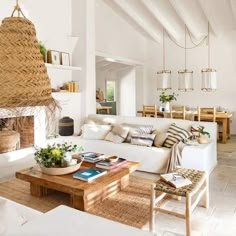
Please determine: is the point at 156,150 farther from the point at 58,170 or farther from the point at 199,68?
the point at 199,68

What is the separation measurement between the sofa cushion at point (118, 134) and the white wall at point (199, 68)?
4.08m

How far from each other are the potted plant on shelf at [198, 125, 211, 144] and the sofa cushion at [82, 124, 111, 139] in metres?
1.62

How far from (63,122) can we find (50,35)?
1.76 metres

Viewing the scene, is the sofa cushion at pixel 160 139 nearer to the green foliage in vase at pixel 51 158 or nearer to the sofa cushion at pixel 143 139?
the sofa cushion at pixel 143 139

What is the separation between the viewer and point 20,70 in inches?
34.8

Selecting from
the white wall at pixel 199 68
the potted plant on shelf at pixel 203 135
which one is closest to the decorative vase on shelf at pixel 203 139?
the potted plant on shelf at pixel 203 135

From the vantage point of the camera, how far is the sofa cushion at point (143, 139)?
445cm

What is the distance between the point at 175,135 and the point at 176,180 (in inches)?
66.7

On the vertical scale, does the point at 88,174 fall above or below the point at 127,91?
below

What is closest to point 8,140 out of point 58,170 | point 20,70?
point 58,170

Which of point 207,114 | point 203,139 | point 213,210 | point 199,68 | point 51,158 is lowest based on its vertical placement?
point 213,210

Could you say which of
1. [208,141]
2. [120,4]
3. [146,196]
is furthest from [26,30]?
[120,4]

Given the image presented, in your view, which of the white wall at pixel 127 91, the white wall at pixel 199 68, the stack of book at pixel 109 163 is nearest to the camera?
the stack of book at pixel 109 163

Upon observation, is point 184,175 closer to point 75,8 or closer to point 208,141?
point 208,141
